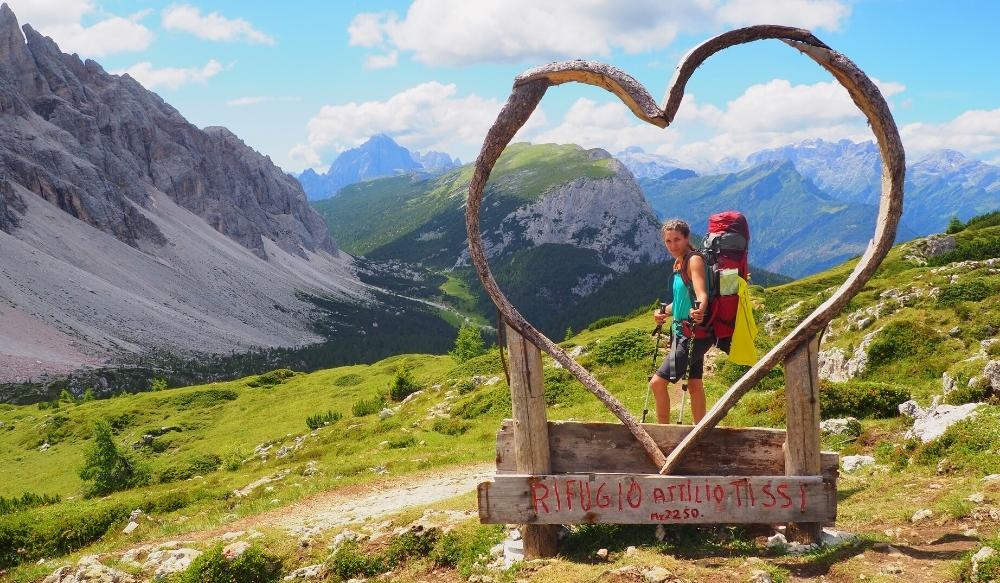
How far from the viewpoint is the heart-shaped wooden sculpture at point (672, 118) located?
7656 millimetres

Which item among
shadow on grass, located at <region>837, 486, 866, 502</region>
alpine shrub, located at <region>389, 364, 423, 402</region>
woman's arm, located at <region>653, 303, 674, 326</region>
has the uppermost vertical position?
woman's arm, located at <region>653, 303, 674, 326</region>

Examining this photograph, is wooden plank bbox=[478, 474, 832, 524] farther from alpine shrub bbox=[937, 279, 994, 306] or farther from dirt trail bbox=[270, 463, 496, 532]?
alpine shrub bbox=[937, 279, 994, 306]

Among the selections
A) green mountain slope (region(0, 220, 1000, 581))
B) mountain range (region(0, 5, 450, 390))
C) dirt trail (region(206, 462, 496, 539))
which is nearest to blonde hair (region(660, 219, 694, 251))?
green mountain slope (region(0, 220, 1000, 581))

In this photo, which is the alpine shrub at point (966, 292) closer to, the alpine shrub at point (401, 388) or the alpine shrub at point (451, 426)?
the alpine shrub at point (451, 426)

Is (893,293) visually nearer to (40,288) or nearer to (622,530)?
(622,530)

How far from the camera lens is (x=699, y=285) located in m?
8.94

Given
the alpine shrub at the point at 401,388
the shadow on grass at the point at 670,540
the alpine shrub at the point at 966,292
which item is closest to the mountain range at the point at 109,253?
the alpine shrub at the point at 401,388

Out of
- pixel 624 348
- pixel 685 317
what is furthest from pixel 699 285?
pixel 624 348

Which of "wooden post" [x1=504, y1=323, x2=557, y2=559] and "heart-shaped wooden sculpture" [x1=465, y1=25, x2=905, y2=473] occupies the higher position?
"heart-shaped wooden sculpture" [x1=465, y1=25, x2=905, y2=473]

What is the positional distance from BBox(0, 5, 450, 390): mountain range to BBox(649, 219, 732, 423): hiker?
348 ft

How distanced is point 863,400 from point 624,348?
14.3 meters

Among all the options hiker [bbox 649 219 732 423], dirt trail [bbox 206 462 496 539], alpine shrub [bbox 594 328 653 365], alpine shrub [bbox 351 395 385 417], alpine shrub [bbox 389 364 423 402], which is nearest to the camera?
hiker [bbox 649 219 732 423]

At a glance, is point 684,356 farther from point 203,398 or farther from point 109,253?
point 109,253

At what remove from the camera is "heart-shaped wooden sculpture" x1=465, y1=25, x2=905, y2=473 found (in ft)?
25.1
